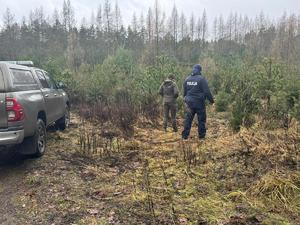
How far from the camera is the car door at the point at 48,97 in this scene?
705 centimetres

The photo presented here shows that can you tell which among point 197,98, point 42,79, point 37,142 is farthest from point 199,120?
point 37,142

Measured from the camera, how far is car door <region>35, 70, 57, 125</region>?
7.05 metres

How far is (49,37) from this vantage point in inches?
2089

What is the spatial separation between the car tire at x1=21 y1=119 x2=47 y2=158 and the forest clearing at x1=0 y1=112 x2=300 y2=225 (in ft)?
0.86

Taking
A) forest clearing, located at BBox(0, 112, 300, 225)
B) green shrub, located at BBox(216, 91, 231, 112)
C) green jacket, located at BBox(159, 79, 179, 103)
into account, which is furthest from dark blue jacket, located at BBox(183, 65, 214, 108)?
green shrub, located at BBox(216, 91, 231, 112)

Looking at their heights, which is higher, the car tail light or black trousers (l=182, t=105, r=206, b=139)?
the car tail light

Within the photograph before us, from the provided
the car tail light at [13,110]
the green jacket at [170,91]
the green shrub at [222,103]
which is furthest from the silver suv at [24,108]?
the green shrub at [222,103]

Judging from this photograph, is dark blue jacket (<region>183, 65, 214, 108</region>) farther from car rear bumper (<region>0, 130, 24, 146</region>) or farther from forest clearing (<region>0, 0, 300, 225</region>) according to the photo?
car rear bumper (<region>0, 130, 24, 146</region>)

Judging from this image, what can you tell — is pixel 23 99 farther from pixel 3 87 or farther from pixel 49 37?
pixel 49 37

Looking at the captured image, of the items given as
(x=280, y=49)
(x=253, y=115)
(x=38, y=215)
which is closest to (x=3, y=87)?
(x=38, y=215)

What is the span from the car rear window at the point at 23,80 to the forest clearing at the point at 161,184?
55.7 inches

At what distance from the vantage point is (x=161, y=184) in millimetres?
5062

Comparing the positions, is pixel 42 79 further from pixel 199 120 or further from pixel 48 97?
pixel 199 120

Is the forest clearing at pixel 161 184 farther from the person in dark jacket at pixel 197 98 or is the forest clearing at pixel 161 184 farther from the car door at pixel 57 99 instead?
the car door at pixel 57 99
